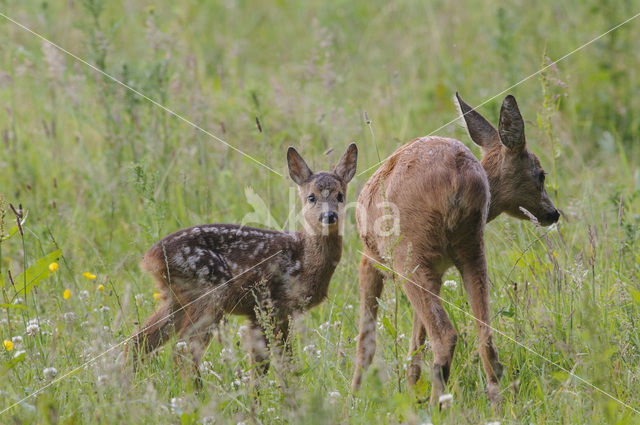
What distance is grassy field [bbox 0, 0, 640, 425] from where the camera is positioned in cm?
448

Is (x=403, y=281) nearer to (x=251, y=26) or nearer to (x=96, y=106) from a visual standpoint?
(x=96, y=106)

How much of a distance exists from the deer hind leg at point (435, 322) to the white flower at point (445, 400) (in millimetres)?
64

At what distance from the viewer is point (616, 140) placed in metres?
9.33

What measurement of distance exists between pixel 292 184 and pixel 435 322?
3.31m

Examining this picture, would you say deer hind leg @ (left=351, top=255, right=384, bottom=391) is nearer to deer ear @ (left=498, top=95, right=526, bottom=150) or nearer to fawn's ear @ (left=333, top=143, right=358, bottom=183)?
deer ear @ (left=498, top=95, right=526, bottom=150)

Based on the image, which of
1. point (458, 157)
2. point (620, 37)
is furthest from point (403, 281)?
point (620, 37)

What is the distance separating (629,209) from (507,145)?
2120 mm

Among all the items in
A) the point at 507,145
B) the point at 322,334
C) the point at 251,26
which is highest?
the point at 251,26

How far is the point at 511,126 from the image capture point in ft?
17.4

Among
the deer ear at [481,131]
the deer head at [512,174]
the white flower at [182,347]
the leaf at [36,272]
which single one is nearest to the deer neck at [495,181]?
the deer head at [512,174]

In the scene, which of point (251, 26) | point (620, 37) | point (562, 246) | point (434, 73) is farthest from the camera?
point (251, 26)

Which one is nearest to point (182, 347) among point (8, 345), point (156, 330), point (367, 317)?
point (156, 330)

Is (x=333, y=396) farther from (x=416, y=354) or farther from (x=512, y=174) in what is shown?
(x=512, y=174)

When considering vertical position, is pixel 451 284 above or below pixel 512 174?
below
